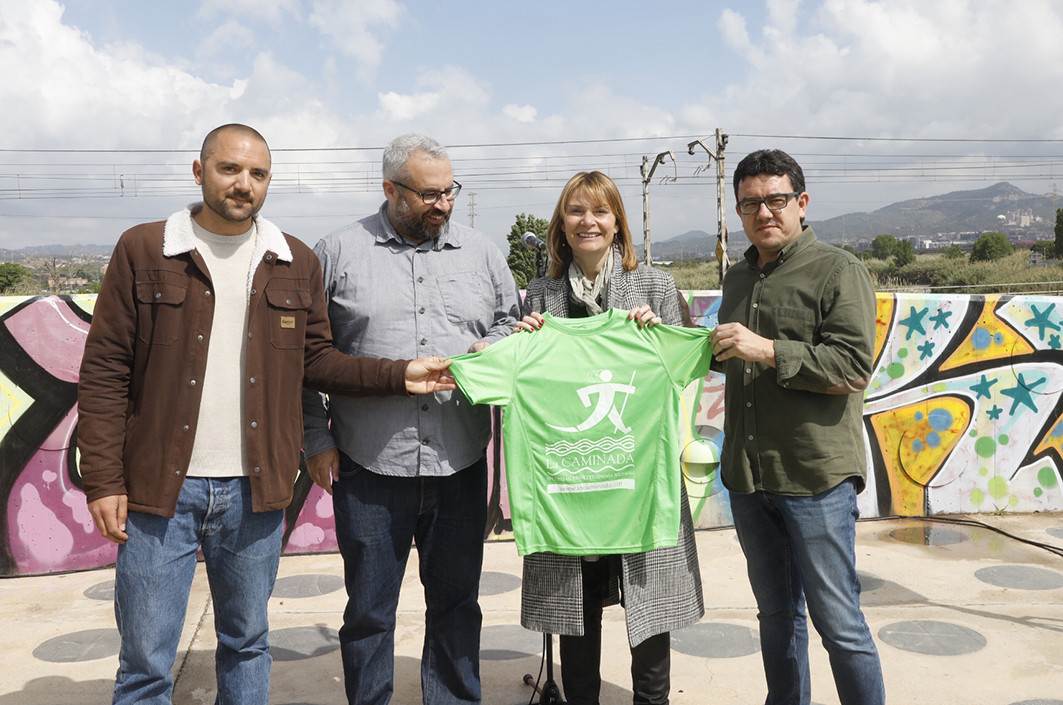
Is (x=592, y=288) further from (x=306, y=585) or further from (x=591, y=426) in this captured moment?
(x=306, y=585)

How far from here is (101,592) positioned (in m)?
5.48

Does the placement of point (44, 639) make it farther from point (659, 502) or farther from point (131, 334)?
point (659, 502)

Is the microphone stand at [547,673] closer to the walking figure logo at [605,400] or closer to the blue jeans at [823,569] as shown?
the walking figure logo at [605,400]

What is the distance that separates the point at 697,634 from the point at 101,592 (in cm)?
399

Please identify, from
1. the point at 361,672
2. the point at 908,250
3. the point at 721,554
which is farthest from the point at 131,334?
the point at 908,250

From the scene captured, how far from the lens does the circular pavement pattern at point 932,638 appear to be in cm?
433

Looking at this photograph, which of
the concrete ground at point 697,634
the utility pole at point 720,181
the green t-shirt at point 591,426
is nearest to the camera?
the green t-shirt at point 591,426

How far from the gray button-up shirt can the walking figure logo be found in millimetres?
447

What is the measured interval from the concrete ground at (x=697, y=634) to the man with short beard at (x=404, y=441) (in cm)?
89

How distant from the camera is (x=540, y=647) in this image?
4516 millimetres

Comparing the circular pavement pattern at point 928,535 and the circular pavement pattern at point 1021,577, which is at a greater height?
the circular pavement pattern at point 928,535

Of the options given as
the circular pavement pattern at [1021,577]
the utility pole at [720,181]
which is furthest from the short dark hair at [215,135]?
the utility pole at [720,181]

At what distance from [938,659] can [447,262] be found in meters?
→ 3.31

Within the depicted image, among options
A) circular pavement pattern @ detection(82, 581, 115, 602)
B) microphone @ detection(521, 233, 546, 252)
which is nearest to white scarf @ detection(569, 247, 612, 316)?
microphone @ detection(521, 233, 546, 252)
